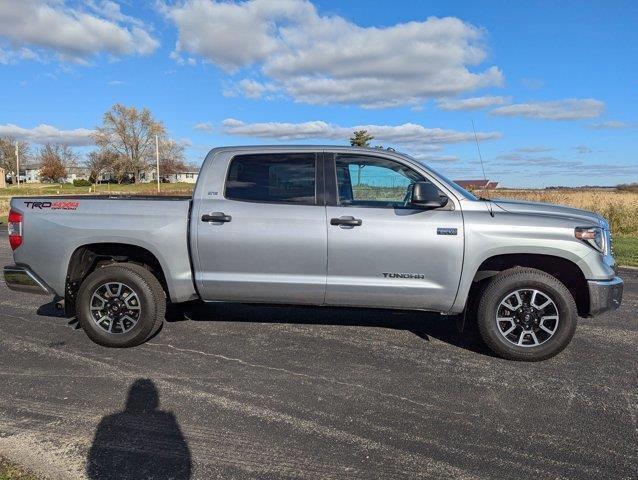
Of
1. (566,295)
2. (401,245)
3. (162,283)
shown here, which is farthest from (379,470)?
(162,283)

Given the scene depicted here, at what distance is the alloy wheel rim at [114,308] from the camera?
508 cm

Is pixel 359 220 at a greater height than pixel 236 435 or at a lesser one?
greater

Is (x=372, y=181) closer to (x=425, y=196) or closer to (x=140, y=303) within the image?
(x=425, y=196)

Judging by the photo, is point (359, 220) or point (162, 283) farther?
point (162, 283)

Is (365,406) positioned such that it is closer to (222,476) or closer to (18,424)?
(222,476)

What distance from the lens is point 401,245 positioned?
471cm

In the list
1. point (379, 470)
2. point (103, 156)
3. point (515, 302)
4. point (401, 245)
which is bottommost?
point (379, 470)

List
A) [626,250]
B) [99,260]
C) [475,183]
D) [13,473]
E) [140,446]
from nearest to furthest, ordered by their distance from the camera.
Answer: [13,473]
[140,446]
[99,260]
[475,183]
[626,250]

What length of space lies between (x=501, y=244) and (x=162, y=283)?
10.8 feet

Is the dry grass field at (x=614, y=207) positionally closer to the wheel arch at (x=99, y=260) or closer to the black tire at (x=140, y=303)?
the wheel arch at (x=99, y=260)

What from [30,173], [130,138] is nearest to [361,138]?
[130,138]

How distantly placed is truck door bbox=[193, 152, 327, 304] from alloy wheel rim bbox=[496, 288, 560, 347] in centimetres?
166

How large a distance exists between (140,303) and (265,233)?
139 cm

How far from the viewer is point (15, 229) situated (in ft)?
16.8
